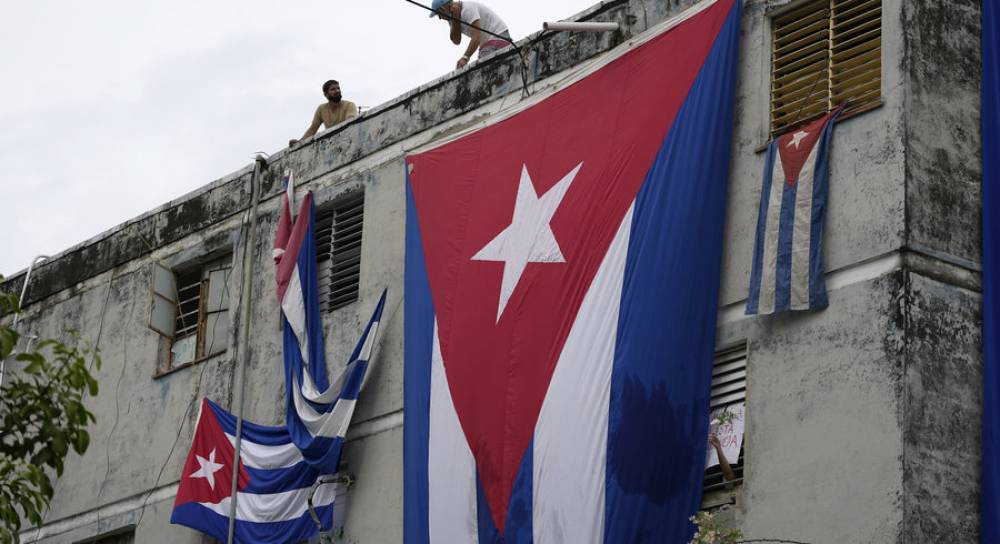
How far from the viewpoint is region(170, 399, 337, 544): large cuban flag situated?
21.1 metres

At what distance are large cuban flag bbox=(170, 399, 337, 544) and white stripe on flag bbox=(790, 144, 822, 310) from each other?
255 inches

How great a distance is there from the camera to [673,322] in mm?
17312

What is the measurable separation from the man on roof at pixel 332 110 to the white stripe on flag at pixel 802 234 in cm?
853

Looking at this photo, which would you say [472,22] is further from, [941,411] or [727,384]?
[941,411]

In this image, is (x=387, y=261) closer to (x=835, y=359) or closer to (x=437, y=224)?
(x=437, y=224)

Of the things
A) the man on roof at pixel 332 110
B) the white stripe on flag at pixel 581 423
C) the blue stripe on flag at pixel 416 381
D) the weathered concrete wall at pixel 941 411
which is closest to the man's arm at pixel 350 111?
the man on roof at pixel 332 110

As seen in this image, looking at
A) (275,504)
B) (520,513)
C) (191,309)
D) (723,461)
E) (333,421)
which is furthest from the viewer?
(191,309)

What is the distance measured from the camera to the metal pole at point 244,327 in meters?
21.8

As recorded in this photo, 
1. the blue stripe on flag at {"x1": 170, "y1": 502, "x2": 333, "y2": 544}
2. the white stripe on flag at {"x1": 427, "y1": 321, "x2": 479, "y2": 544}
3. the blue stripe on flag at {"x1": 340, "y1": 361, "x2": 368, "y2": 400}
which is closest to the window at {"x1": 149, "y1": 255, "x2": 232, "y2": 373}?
the blue stripe on flag at {"x1": 170, "y1": 502, "x2": 333, "y2": 544}

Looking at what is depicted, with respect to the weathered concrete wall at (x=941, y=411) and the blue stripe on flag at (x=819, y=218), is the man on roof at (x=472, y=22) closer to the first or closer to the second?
the blue stripe on flag at (x=819, y=218)

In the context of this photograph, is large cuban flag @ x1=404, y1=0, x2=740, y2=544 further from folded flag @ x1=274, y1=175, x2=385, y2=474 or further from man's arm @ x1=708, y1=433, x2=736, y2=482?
folded flag @ x1=274, y1=175, x2=385, y2=474

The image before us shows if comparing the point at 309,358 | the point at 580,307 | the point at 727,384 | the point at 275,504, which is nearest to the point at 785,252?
the point at 727,384

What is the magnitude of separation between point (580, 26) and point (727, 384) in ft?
14.7

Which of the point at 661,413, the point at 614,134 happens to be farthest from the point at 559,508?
the point at 614,134
